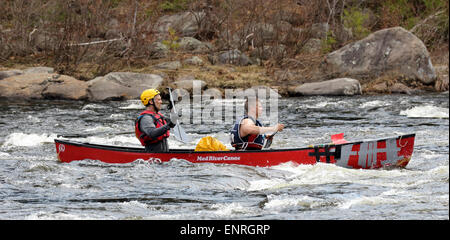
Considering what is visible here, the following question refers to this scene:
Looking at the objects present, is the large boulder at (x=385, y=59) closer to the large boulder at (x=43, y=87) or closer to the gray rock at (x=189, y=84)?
the gray rock at (x=189, y=84)

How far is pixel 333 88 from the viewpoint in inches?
789

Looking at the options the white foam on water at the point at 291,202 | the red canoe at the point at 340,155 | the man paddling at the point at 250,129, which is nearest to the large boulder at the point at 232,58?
the man paddling at the point at 250,129

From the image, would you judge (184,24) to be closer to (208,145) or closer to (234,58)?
(234,58)

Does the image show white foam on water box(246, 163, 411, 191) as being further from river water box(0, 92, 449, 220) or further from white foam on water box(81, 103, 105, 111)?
white foam on water box(81, 103, 105, 111)

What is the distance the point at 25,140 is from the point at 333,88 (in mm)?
10952

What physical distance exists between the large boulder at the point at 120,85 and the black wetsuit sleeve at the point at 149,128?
36.8 feet

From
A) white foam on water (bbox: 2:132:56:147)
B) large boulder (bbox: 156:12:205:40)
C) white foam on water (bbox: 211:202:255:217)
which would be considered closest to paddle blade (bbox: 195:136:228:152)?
white foam on water (bbox: 211:202:255:217)

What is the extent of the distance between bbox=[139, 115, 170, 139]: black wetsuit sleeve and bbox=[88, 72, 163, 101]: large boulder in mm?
11208

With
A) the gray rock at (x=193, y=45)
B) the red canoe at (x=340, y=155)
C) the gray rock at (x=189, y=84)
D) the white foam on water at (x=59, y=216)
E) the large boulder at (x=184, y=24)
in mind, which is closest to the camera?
the white foam on water at (x=59, y=216)

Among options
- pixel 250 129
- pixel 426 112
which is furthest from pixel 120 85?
pixel 250 129

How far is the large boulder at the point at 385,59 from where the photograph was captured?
832 inches

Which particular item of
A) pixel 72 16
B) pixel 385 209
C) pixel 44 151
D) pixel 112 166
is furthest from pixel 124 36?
pixel 385 209

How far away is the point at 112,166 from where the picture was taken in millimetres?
8789
